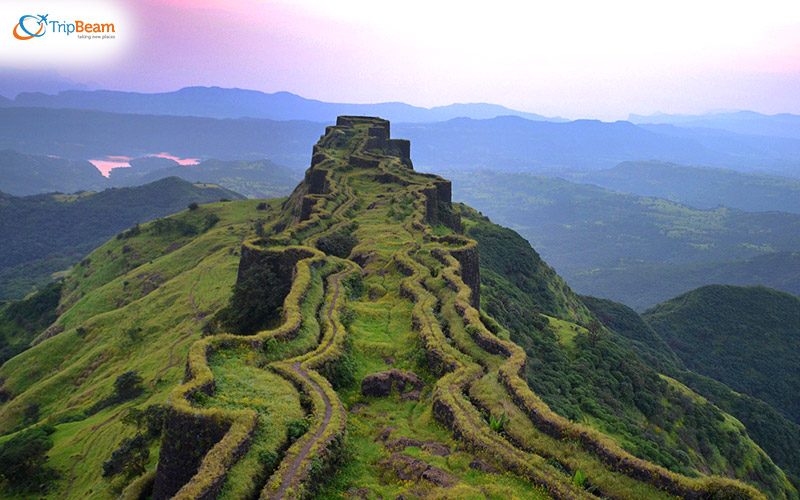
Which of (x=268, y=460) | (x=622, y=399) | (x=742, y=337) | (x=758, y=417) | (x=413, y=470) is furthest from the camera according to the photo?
(x=742, y=337)

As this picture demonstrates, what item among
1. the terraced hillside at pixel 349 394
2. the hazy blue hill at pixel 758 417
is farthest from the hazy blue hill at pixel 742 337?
the terraced hillside at pixel 349 394

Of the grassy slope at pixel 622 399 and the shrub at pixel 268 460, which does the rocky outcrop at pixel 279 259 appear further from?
the grassy slope at pixel 622 399

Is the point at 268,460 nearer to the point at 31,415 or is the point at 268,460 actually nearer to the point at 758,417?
the point at 31,415

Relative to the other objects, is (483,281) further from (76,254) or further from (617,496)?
(76,254)

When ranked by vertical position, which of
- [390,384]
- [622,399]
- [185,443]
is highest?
[185,443]

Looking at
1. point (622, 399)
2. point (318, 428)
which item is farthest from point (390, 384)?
point (622, 399)

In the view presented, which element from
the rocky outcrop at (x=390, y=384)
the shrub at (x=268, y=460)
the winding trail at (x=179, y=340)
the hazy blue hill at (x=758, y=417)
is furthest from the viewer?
the hazy blue hill at (x=758, y=417)

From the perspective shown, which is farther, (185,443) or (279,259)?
(279,259)
